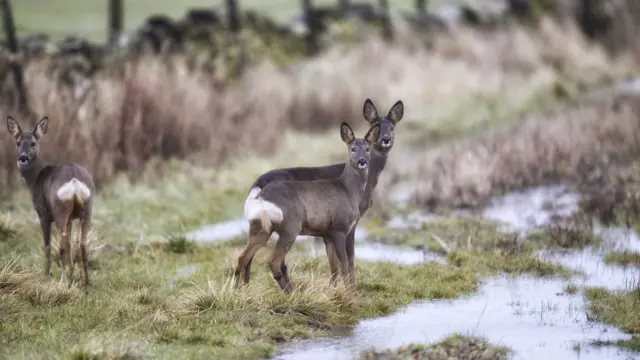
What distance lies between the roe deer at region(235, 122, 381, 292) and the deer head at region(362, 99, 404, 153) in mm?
327

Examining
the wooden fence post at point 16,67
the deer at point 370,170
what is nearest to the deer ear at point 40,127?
the deer at point 370,170

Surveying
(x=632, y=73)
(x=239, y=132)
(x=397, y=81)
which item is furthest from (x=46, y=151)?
(x=632, y=73)

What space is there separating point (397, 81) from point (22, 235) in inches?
521

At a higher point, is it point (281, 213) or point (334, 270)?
point (281, 213)

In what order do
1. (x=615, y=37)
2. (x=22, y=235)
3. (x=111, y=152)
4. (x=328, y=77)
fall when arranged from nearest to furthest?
(x=22, y=235) < (x=111, y=152) < (x=328, y=77) < (x=615, y=37)

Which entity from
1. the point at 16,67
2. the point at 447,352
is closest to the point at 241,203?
the point at 16,67

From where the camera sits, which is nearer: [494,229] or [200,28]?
[494,229]

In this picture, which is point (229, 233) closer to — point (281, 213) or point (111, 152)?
point (111, 152)

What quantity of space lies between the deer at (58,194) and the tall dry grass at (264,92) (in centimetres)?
375

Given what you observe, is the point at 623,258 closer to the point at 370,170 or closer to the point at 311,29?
the point at 370,170

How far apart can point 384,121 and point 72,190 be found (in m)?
2.89

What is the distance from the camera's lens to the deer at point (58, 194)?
27.1 ft

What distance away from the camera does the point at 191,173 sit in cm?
1439

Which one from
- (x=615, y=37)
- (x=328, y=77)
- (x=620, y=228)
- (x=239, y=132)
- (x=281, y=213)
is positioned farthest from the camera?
(x=615, y=37)
